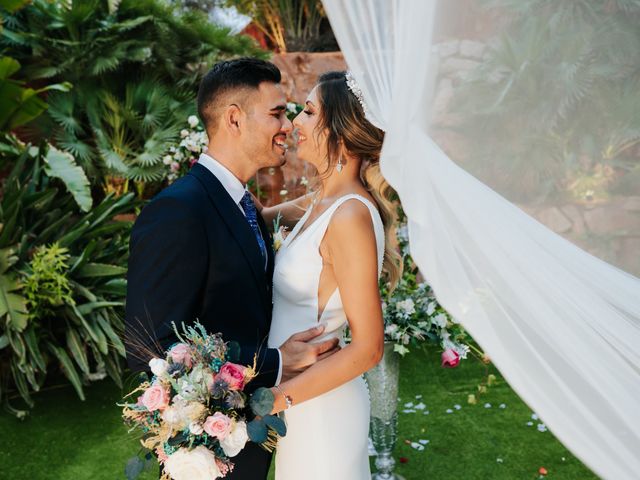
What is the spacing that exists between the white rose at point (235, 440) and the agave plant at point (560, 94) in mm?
905

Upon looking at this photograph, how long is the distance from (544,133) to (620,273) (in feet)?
1.18

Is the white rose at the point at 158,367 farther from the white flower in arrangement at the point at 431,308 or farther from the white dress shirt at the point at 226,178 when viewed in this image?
the white flower in arrangement at the point at 431,308

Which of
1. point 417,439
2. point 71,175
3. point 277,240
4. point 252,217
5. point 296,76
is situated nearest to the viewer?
point 252,217

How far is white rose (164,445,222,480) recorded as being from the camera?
4.87 feet

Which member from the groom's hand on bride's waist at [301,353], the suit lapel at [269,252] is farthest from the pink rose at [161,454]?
the suit lapel at [269,252]

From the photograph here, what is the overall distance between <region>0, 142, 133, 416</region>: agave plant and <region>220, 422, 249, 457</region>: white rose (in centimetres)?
333

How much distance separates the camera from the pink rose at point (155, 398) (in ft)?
4.95

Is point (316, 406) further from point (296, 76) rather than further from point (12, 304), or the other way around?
point (296, 76)

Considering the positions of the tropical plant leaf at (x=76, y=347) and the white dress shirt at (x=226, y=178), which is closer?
the white dress shirt at (x=226, y=178)

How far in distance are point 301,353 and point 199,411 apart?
51 centimetres

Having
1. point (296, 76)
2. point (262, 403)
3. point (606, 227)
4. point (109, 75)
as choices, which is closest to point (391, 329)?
point (262, 403)

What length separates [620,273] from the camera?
136 cm

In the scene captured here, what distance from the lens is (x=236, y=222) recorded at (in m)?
2.06

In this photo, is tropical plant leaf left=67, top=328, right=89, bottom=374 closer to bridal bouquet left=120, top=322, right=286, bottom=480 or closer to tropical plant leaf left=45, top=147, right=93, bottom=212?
tropical plant leaf left=45, top=147, right=93, bottom=212
